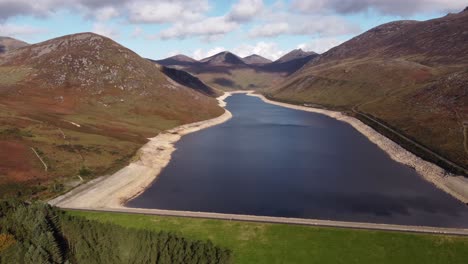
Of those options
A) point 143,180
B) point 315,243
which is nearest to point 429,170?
point 315,243

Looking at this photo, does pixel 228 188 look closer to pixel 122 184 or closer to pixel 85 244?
pixel 122 184

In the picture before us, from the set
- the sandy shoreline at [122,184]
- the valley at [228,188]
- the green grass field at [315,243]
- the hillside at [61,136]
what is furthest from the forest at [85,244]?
the hillside at [61,136]

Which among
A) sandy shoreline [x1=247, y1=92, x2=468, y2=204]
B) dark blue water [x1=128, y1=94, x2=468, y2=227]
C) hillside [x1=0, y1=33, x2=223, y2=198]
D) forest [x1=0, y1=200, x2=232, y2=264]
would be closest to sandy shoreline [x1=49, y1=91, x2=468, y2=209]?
sandy shoreline [x1=247, y1=92, x2=468, y2=204]

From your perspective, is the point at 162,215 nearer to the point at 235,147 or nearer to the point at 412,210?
the point at 412,210

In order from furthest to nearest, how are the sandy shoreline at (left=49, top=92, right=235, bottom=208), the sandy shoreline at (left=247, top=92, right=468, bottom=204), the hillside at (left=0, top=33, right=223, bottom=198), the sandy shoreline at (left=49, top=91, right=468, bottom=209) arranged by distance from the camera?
the sandy shoreline at (left=247, top=92, right=468, bottom=204)
the hillside at (left=0, top=33, right=223, bottom=198)
the sandy shoreline at (left=49, top=91, right=468, bottom=209)
the sandy shoreline at (left=49, top=92, right=235, bottom=208)

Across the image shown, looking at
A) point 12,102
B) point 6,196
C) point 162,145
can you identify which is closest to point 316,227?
point 6,196

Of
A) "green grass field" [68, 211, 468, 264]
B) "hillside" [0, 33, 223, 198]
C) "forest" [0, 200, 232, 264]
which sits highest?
"hillside" [0, 33, 223, 198]

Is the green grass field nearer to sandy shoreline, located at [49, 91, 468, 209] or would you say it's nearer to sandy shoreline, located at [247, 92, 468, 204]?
sandy shoreline, located at [49, 91, 468, 209]
